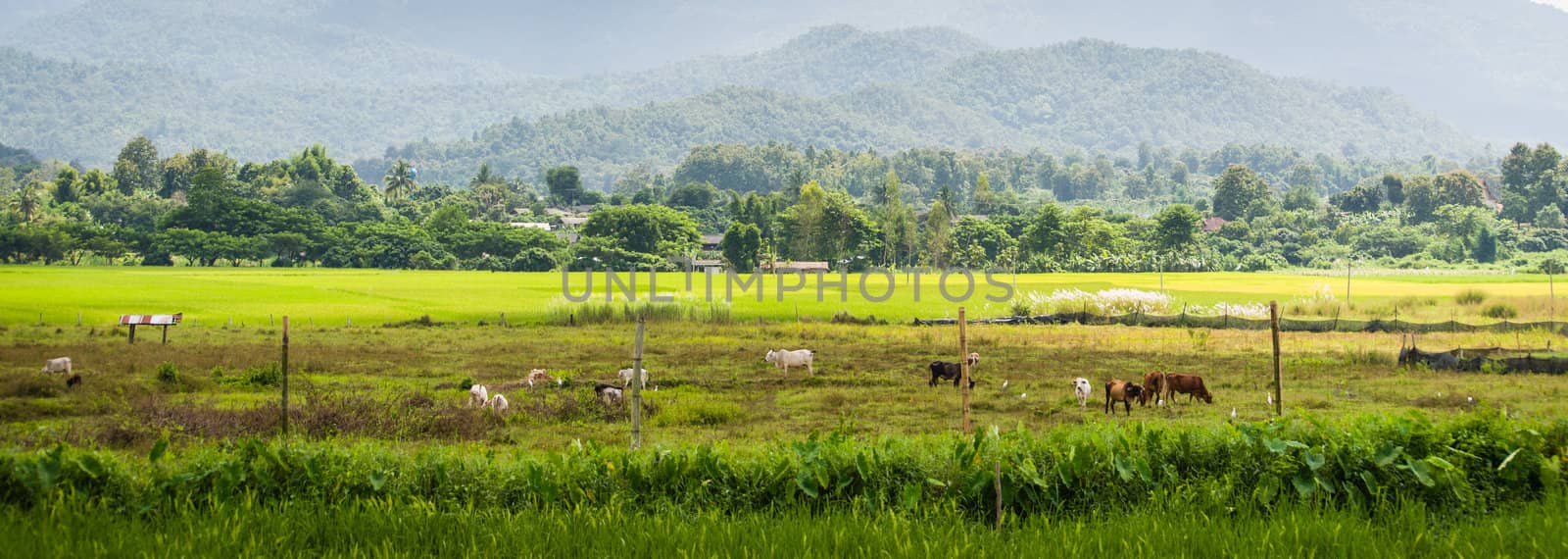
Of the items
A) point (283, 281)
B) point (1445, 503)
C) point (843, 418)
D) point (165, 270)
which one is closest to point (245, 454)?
point (843, 418)

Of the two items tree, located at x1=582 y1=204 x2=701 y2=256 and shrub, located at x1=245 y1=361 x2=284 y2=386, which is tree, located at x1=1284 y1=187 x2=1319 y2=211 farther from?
shrub, located at x1=245 y1=361 x2=284 y2=386

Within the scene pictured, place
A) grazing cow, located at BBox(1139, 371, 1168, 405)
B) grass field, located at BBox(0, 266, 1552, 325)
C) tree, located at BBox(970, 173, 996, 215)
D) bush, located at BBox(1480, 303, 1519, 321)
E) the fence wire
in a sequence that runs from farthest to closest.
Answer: tree, located at BBox(970, 173, 996, 215), bush, located at BBox(1480, 303, 1519, 321), grass field, located at BBox(0, 266, 1552, 325), the fence wire, grazing cow, located at BBox(1139, 371, 1168, 405)

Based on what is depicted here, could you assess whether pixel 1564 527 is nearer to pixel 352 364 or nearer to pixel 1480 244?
pixel 352 364

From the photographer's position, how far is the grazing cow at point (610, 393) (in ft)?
35.0

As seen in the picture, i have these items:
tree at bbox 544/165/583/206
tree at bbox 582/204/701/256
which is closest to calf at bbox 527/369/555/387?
tree at bbox 582/204/701/256

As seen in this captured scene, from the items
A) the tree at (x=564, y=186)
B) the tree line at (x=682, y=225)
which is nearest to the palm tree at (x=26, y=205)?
the tree line at (x=682, y=225)

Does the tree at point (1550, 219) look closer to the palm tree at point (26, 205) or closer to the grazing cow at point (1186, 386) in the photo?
the grazing cow at point (1186, 386)

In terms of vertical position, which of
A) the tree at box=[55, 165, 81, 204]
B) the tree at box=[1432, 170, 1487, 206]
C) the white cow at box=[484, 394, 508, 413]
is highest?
the tree at box=[1432, 170, 1487, 206]

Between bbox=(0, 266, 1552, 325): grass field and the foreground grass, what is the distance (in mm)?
18385

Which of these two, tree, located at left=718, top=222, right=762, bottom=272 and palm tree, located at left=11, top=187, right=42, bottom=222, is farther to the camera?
tree, located at left=718, top=222, right=762, bottom=272

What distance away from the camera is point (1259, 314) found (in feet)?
83.9

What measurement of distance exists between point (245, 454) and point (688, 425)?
4930 millimetres

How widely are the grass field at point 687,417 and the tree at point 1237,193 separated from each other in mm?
57487

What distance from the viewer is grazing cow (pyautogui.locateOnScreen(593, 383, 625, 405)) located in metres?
10.7
